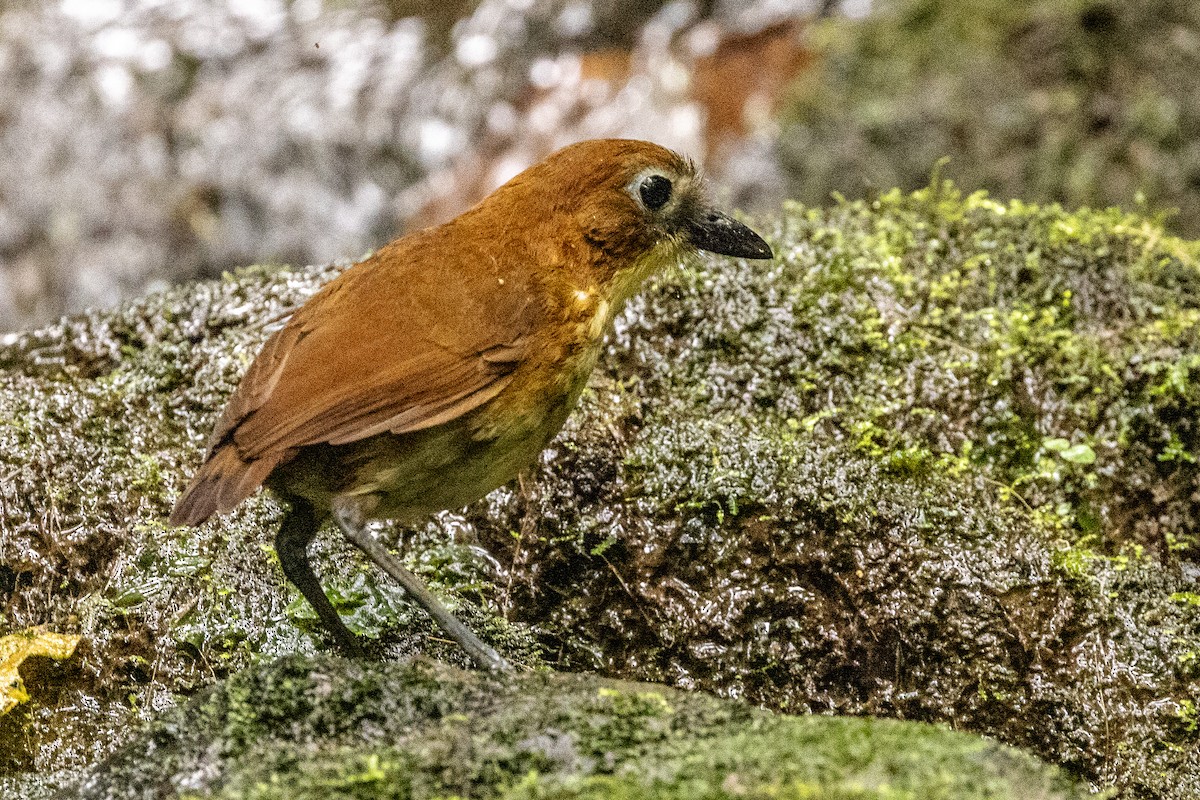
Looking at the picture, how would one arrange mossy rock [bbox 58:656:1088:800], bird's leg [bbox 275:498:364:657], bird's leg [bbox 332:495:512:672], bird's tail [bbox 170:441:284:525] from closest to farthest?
1. mossy rock [bbox 58:656:1088:800]
2. bird's tail [bbox 170:441:284:525]
3. bird's leg [bbox 332:495:512:672]
4. bird's leg [bbox 275:498:364:657]

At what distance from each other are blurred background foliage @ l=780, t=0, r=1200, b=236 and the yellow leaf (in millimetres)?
5210

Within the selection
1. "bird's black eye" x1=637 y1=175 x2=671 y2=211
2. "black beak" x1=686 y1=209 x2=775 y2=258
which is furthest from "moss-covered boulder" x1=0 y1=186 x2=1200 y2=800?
"bird's black eye" x1=637 y1=175 x2=671 y2=211

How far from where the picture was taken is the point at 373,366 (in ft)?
8.64

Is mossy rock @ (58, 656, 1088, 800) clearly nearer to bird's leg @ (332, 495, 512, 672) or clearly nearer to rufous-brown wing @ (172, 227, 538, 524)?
bird's leg @ (332, 495, 512, 672)

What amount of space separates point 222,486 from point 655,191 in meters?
1.47

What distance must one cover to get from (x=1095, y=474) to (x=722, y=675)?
1.55 meters

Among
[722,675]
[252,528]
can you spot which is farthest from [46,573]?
[722,675]

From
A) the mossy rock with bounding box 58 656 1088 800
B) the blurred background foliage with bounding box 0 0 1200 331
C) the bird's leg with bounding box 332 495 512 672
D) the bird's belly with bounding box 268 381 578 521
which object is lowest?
the mossy rock with bounding box 58 656 1088 800

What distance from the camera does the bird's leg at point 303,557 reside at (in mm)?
2977

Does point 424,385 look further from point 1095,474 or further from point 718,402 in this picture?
point 1095,474

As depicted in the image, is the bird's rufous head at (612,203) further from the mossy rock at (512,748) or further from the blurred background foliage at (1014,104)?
the blurred background foliage at (1014,104)

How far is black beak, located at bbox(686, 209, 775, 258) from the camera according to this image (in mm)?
3236

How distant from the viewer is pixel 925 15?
23.4 feet

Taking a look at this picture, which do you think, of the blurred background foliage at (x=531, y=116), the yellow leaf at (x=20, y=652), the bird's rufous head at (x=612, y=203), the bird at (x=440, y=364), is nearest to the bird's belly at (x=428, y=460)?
the bird at (x=440, y=364)
